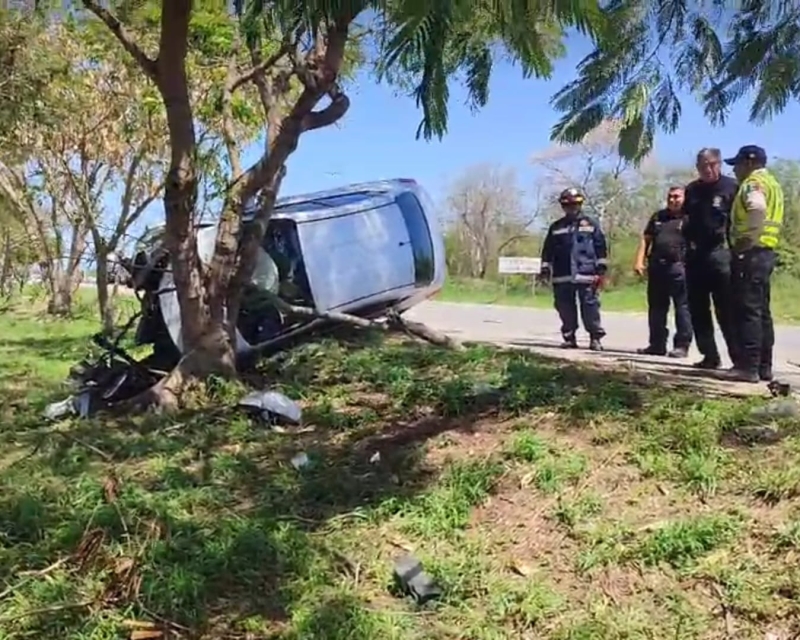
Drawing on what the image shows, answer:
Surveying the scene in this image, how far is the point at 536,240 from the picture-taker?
34.8 m

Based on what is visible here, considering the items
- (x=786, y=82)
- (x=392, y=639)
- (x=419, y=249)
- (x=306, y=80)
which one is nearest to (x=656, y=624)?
(x=392, y=639)

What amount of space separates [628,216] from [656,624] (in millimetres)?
28206

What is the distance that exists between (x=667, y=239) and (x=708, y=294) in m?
1.43

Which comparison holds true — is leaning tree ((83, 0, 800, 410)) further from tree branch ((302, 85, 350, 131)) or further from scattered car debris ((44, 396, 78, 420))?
scattered car debris ((44, 396, 78, 420))

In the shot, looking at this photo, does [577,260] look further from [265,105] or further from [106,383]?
[106,383]

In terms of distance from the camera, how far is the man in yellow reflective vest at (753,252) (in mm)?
5852

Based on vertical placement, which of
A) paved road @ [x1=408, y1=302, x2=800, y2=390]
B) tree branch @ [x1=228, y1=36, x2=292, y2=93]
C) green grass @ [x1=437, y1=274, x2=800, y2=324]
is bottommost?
green grass @ [x1=437, y1=274, x2=800, y2=324]

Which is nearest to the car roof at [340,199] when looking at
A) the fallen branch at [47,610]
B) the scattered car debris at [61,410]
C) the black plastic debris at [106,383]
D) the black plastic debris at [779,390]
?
the black plastic debris at [106,383]

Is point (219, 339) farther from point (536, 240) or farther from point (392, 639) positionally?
point (536, 240)

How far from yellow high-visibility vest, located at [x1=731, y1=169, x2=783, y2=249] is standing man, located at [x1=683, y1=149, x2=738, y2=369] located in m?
0.60

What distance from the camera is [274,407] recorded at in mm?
6027

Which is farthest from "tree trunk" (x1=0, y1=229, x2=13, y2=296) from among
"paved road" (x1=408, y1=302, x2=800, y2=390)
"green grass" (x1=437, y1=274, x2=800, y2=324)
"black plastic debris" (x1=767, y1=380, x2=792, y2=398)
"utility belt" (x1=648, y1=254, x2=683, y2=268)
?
"black plastic debris" (x1=767, y1=380, x2=792, y2=398)

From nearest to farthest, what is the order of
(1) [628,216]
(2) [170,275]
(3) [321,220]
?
(2) [170,275]
(3) [321,220]
(1) [628,216]

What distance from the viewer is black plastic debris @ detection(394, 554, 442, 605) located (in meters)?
3.75
